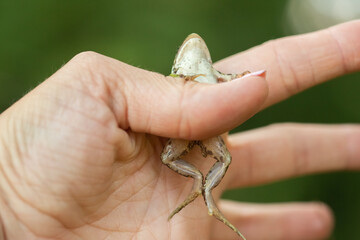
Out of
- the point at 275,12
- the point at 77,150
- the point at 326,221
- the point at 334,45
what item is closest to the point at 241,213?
the point at 326,221

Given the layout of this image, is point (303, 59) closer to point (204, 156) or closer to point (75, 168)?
point (204, 156)

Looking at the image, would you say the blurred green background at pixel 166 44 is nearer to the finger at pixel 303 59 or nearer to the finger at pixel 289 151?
the finger at pixel 289 151

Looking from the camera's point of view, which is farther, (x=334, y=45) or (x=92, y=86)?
(x=334, y=45)

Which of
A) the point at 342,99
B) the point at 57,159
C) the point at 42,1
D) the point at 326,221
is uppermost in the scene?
the point at 42,1

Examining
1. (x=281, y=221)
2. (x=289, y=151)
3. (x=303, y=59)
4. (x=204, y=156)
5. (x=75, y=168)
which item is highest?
(x=303, y=59)

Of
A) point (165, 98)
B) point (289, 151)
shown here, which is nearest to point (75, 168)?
point (165, 98)

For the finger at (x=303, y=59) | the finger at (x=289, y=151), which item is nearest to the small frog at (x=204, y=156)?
the finger at (x=303, y=59)

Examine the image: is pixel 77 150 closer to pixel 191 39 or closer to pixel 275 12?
pixel 191 39
